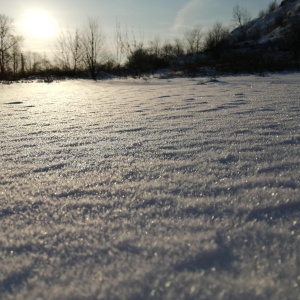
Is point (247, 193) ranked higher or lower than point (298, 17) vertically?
lower

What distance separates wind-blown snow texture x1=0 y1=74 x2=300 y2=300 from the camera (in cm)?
41

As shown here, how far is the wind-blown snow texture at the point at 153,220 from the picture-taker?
41 cm

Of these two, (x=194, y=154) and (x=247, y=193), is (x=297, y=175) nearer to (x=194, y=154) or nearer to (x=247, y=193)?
(x=247, y=193)

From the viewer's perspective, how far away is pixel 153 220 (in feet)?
1.91

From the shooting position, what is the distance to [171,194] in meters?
0.71

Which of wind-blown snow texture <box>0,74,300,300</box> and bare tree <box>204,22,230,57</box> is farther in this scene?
bare tree <box>204,22,230,57</box>

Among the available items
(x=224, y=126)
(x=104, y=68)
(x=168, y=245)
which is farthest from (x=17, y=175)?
(x=104, y=68)

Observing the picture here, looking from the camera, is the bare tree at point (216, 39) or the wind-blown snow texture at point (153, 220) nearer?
the wind-blown snow texture at point (153, 220)

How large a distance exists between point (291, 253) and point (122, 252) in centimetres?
28

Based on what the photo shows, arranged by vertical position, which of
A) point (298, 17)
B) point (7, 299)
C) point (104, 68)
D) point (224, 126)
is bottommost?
point (7, 299)

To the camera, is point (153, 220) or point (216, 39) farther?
point (216, 39)

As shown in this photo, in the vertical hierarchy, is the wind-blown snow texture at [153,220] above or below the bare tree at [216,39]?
below

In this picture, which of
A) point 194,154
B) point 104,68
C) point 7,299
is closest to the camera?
point 7,299

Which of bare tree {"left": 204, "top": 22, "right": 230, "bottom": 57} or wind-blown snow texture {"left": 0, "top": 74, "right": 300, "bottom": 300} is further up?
bare tree {"left": 204, "top": 22, "right": 230, "bottom": 57}
